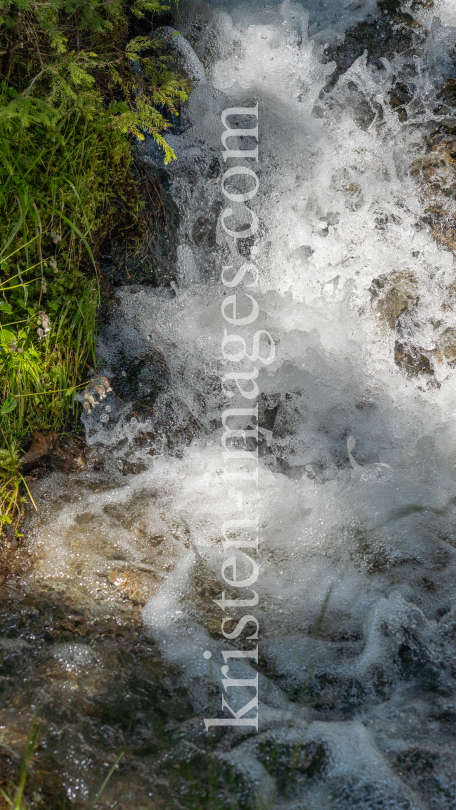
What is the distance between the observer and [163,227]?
11.5 feet

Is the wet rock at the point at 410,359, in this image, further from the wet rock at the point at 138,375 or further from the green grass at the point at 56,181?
the green grass at the point at 56,181

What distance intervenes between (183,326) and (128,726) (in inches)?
89.0

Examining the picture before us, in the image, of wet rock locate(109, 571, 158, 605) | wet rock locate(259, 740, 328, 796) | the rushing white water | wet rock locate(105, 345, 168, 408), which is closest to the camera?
wet rock locate(259, 740, 328, 796)

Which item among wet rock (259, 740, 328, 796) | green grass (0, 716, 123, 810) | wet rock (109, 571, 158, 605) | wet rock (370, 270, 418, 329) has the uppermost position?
wet rock (370, 270, 418, 329)

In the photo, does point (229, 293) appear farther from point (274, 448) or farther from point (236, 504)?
point (236, 504)

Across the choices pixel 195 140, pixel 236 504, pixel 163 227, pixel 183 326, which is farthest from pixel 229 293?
pixel 236 504

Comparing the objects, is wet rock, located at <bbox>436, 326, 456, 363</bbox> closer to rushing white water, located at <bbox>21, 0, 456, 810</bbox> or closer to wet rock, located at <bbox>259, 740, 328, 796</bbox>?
rushing white water, located at <bbox>21, 0, 456, 810</bbox>

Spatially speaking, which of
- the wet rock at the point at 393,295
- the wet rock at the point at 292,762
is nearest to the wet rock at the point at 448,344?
the wet rock at the point at 393,295

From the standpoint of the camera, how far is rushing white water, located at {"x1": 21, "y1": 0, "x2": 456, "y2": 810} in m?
2.82

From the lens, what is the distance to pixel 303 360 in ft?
11.6

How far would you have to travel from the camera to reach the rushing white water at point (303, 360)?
2820 millimetres

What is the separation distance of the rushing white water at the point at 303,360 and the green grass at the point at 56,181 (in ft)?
1.10

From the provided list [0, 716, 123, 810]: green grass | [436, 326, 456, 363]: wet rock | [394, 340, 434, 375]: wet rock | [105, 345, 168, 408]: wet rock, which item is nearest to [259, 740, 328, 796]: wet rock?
[0, 716, 123, 810]: green grass

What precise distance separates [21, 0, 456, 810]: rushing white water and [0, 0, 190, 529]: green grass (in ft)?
1.10
